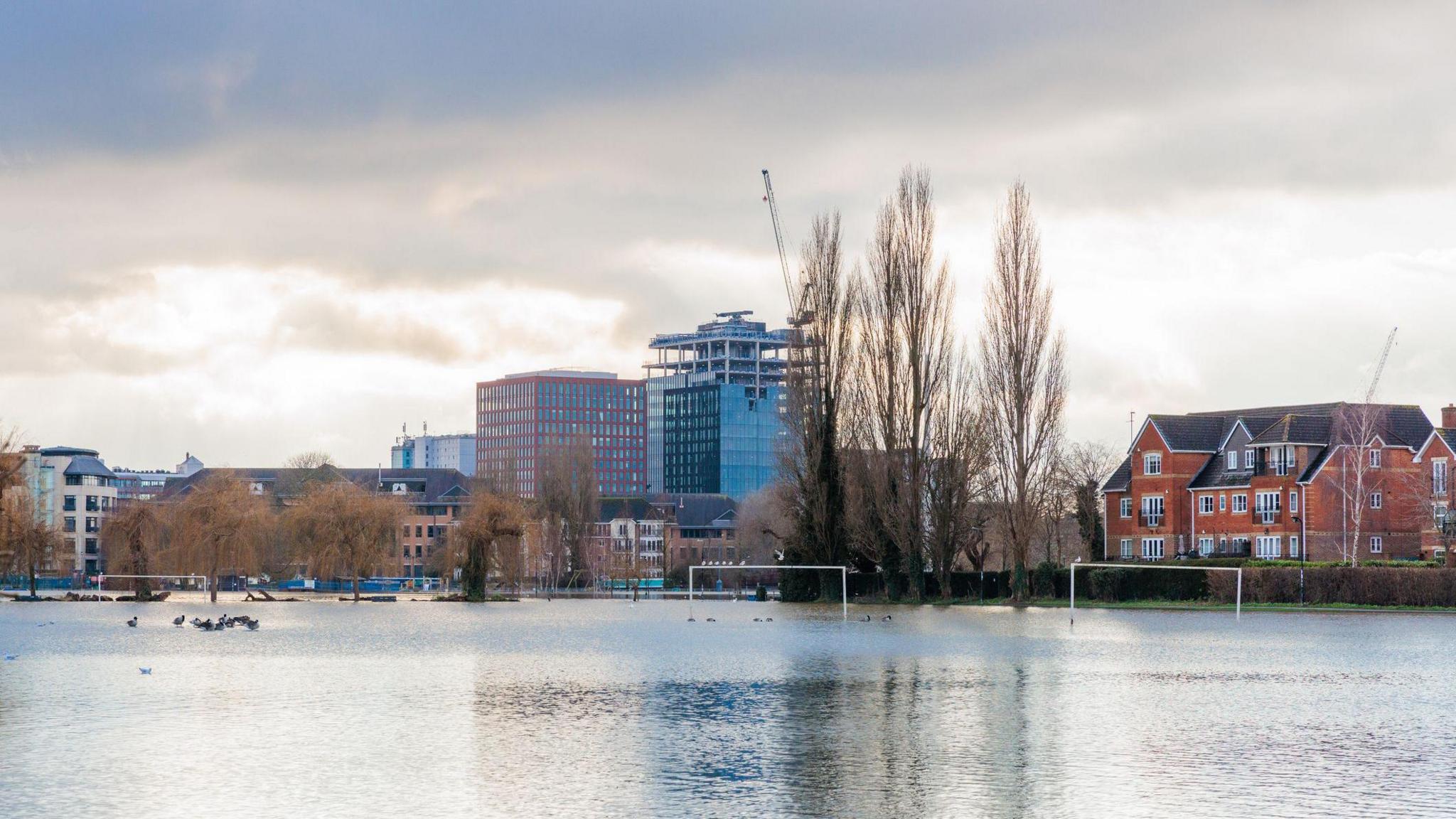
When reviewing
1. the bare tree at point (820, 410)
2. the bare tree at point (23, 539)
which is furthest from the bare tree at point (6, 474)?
the bare tree at point (820, 410)

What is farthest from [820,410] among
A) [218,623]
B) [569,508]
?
[569,508]

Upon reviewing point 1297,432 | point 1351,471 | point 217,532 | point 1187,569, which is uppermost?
point 1297,432

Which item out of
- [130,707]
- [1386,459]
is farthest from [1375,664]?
[1386,459]

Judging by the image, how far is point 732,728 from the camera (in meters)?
28.5

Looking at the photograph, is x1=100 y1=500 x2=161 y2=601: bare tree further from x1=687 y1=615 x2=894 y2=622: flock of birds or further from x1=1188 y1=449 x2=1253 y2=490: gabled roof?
x1=1188 y1=449 x2=1253 y2=490: gabled roof

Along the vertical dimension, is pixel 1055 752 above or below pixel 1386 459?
below

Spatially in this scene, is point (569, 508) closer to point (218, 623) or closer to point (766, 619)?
point (766, 619)

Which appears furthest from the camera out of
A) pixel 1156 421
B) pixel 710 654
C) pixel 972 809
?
pixel 1156 421

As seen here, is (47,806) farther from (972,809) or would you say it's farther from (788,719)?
(788,719)

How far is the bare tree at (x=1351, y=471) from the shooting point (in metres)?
105

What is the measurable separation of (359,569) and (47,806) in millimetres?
88352

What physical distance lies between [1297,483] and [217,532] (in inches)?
2786

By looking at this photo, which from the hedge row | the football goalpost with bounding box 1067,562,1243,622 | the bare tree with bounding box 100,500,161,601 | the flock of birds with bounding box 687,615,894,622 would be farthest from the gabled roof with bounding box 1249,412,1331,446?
the bare tree with bounding box 100,500,161,601

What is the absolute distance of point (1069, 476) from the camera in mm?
137250
